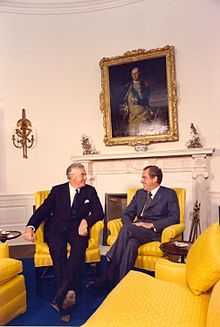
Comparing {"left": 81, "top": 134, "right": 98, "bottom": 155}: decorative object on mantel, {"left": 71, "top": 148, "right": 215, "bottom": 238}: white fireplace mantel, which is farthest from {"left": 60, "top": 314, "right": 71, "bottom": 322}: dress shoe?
{"left": 81, "top": 134, "right": 98, "bottom": 155}: decorative object on mantel

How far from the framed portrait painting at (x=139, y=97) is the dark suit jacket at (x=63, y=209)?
6.25ft

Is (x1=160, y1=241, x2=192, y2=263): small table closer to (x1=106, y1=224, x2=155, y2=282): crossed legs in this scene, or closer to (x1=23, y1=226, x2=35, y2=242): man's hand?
(x1=106, y1=224, x2=155, y2=282): crossed legs

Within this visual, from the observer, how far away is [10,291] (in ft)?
9.05

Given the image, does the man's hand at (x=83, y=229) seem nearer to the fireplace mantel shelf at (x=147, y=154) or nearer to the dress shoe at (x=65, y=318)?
the dress shoe at (x=65, y=318)

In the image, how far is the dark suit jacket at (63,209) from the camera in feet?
11.4

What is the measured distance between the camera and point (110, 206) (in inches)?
216

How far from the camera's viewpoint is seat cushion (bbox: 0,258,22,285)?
8.89 feet

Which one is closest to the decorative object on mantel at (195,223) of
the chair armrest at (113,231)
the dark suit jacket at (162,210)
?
the dark suit jacket at (162,210)

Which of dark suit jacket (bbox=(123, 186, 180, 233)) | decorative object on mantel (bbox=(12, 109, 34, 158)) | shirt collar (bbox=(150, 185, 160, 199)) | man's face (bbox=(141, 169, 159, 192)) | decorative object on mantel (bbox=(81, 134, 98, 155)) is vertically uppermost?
decorative object on mantel (bbox=(12, 109, 34, 158))

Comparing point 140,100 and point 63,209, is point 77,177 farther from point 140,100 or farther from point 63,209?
point 140,100

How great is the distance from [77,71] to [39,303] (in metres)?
3.65

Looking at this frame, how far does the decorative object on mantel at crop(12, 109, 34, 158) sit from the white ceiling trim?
1587 millimetres

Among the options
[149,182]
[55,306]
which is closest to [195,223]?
[149,182]

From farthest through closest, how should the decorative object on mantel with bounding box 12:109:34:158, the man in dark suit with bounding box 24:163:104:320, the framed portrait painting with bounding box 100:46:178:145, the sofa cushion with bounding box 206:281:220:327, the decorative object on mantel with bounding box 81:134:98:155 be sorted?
the decorative object on mantel with bounding box 12:109:34:158, the decorative object on mantel with bounding box 81:134:98:155, the framed portrait painting with bounding box 100:46:178:145, the man in dark suit with bounding box 24:163:104:320, the sofa cushion with bounding box 206:281:220:327
